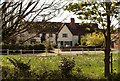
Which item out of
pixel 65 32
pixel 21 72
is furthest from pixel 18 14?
pixel 65 32

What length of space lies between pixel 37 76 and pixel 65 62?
1.08 metres

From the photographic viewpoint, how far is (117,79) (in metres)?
8.44

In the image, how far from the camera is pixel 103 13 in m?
9.09

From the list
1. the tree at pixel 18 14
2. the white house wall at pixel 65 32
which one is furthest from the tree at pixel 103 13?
the white house wall at pixel 65 32

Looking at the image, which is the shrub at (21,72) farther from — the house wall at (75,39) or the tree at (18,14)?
the house wall at (75,39)

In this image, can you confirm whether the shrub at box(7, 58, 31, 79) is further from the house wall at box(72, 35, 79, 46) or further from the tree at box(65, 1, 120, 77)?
the house wall at box(72, 35, 79, 46)

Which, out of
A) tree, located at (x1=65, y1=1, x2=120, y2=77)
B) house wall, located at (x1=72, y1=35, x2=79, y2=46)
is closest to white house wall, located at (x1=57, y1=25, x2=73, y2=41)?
house wall, located at (x1=72, y1=35, x2=79, y2=46)

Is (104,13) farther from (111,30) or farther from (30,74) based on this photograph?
(30,74)

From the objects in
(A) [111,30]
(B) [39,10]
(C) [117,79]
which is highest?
(B) [39,10]

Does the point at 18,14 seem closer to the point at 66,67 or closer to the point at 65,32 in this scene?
the point at 66,67

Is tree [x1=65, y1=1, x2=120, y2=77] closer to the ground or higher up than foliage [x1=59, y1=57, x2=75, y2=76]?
higher up

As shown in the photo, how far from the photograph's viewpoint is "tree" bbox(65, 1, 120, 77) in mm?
8938

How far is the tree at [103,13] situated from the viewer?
8.94 metres

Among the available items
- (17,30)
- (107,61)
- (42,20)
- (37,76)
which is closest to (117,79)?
(107,61)
